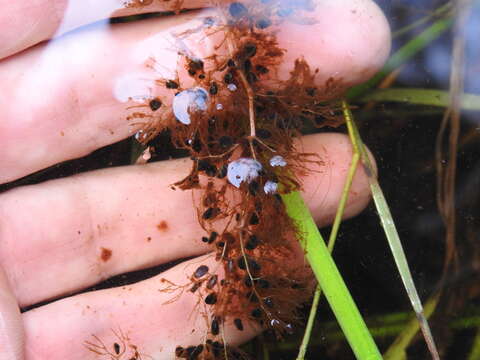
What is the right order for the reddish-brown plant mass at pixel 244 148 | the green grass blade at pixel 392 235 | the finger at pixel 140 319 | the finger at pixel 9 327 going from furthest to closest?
the finger at pixel 140 319 < the finger at pixel 9 327 < the reddish-brown plant mass at pixel 244 148 < the green grass blade at pixel 392 235

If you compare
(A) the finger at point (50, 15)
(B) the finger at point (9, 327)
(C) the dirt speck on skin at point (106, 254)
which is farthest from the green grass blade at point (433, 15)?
→ (B) the finger at point (9, 327)

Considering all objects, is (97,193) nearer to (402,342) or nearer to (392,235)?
(392,235)

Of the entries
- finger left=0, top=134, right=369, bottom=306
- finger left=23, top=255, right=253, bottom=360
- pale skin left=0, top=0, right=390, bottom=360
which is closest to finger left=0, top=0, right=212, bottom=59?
pale skin left=0, top=0, right=390, bottom=360

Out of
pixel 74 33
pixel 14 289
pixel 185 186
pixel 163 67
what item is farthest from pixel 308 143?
pixel 14 289

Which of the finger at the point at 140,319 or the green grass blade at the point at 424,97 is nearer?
the finger at the point at 140,319

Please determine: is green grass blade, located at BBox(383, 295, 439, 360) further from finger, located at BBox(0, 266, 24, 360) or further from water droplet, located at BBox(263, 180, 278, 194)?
finger, located at BBox(0, 266, 24, 360)

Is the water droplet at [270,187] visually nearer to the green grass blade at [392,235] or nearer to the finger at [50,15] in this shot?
the green grass blade at [392,235]

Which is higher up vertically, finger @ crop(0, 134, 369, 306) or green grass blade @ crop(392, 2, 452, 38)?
green grass blade @ crop(392, 2, 452, 38)

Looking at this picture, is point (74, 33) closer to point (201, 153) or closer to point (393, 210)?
point (201, 153)
